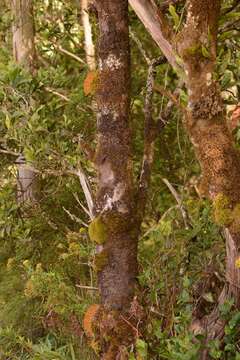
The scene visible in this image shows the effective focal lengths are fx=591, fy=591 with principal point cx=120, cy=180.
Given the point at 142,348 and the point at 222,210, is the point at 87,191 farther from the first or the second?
the point at 222,210

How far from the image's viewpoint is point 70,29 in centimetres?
621

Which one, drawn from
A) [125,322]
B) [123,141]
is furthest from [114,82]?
[125,322]

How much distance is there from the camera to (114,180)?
3.27 m

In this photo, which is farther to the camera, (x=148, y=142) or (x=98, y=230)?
(x=148, y=142)

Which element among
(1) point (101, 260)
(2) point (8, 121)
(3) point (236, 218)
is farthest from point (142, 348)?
(2) point (8, 121)

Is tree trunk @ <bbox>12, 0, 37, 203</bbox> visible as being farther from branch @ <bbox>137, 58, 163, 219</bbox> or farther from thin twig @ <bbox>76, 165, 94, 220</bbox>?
branch @ <bbox>137, 58, 163, 219</bbox>

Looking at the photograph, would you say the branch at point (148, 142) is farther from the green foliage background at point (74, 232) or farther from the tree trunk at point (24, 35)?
the tree trunk at point (24, 35)

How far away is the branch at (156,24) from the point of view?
8.92 ft

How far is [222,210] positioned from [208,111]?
44 cm

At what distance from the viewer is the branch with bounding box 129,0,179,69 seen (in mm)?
2719

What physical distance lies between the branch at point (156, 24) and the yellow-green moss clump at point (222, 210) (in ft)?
2.09

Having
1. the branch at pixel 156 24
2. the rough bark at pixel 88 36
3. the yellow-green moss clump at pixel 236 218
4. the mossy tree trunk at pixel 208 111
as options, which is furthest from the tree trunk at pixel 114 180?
the rough bark at pixel 88 36

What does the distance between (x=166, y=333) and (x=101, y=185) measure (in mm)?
873

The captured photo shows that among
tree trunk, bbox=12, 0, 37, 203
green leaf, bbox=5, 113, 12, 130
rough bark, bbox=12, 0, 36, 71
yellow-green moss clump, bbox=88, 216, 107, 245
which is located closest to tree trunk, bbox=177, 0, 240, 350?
yellow-green moss clump, bbox=88, 216, 107, 245
